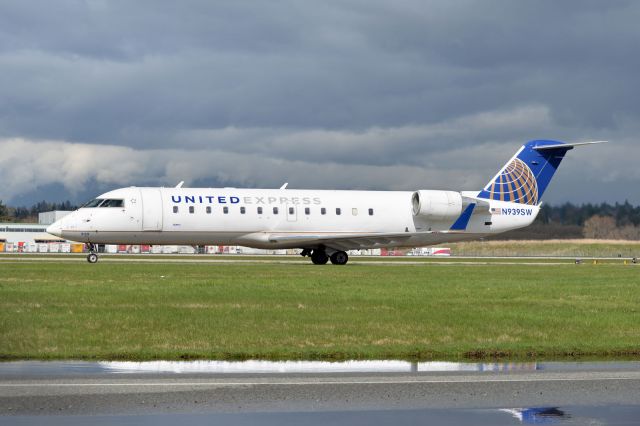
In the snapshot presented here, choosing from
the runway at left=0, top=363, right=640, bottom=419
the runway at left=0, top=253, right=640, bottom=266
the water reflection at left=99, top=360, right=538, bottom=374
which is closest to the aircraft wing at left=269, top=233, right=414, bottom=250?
the runway at left=0, top=253, right=640, bottom=266

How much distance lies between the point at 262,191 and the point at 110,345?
121ft

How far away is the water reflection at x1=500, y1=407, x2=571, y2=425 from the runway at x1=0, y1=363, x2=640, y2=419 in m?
0.29

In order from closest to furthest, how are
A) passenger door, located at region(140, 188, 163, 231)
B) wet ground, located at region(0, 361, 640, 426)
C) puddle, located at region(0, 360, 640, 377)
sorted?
wet ground, located at region(0, 361, 640, 426)
puddle, located at region(0, 360, 640, 377)
passenger door, located at region(140, 188, 163, 231)

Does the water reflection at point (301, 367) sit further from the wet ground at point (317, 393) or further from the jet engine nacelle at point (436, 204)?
the jet engine nacelle at point (436, 204)

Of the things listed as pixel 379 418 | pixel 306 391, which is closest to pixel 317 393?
pixel 306 391

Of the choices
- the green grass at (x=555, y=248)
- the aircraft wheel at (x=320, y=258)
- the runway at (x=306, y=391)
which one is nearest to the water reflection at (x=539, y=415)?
the runway at (x=306, y=391)

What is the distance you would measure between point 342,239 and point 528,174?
15013mm

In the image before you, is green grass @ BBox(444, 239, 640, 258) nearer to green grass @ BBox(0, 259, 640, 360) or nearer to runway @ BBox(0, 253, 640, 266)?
runway @ BBox(0, 253, 640, 266)

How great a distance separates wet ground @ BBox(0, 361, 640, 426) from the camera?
35.2ft

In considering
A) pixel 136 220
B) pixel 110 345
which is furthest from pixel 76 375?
pixel 136 220

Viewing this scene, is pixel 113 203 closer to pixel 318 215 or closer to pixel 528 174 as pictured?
pixel 318 215

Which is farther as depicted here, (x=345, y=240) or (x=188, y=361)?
(x=345, y=240)

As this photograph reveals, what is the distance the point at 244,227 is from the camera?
2093 inches

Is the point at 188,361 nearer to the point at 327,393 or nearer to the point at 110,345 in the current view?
the point at 110,345
